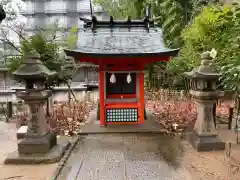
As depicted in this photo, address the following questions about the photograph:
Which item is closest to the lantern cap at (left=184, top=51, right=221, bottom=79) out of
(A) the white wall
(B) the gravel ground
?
(B) the gravel ground

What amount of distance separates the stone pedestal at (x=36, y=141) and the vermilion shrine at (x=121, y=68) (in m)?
2.43

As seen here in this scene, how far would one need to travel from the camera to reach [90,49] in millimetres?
8227

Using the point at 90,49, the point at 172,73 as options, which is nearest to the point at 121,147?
the point at 90,49

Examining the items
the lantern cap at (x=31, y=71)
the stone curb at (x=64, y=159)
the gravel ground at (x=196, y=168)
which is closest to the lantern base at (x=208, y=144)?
the gravel ground at (x=196, y=168)

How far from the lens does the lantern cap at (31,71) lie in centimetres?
596

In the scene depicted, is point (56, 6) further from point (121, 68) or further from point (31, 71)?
point (31, 71)

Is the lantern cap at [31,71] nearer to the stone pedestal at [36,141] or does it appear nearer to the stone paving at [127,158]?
the stone pedestal at [36,141]

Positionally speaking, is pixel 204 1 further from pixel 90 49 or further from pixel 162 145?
pixel 162 145

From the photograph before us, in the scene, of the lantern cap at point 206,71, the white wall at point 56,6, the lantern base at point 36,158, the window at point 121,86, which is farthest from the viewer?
the white wall at point 56,6

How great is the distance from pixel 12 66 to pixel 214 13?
7.95m

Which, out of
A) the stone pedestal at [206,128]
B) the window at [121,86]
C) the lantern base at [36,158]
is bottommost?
the lantern base at [36,158]

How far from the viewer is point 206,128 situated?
21.5 ft

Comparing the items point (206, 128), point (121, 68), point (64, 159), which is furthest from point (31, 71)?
point (206, 128)

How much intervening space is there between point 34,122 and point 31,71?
47.3 inches
